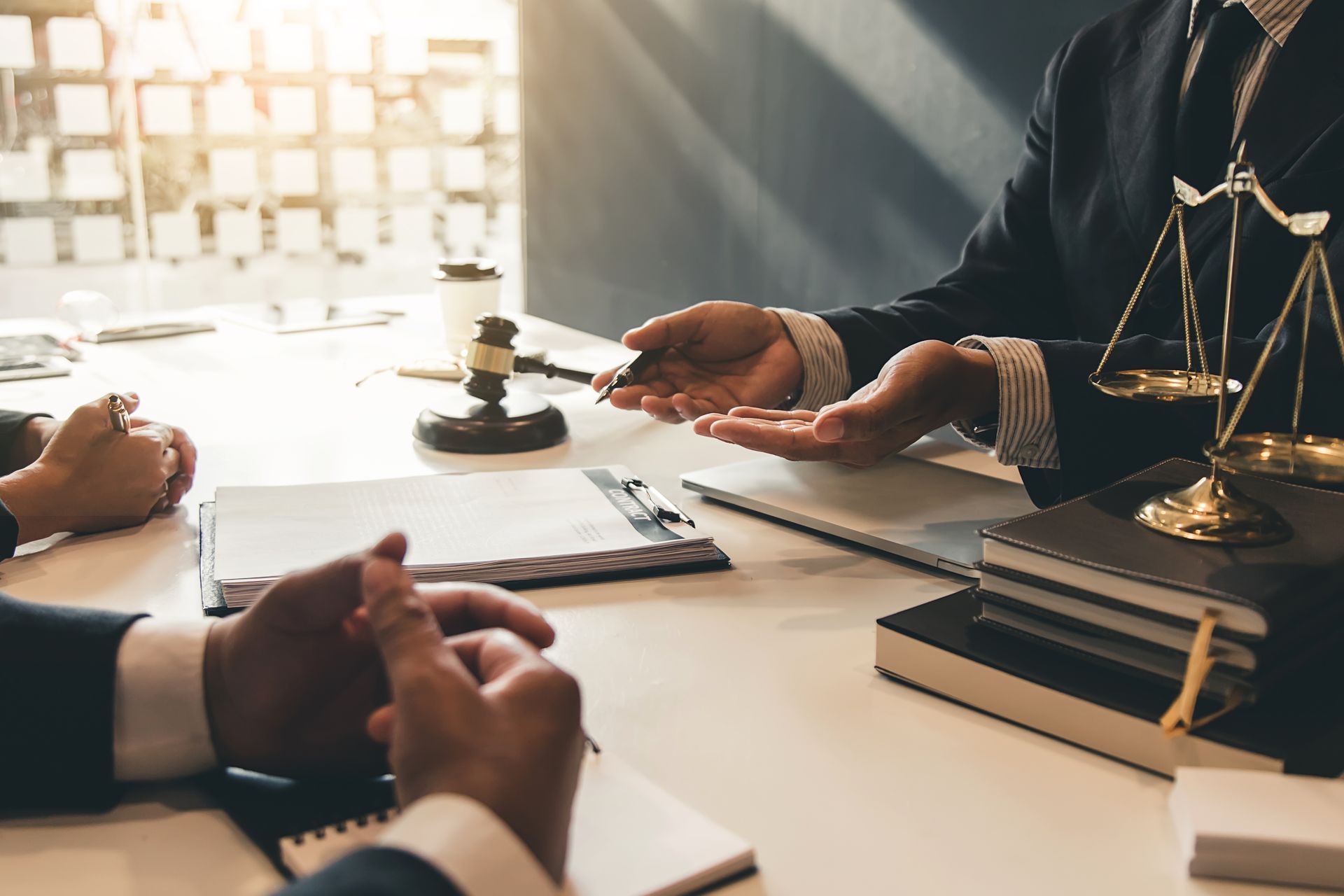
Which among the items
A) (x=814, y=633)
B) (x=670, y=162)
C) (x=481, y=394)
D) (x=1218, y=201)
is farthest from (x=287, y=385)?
(x=670, y=162)

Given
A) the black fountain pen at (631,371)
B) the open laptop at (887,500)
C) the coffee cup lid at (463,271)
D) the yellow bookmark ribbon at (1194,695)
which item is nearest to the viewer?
the yellow bookmark ribbon at (1194,695)

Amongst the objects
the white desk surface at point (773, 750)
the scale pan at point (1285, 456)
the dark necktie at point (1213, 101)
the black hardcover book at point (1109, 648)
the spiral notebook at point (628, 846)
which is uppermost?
the dark necktie at point (1213, 101)

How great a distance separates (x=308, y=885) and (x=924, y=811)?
36 centimetres

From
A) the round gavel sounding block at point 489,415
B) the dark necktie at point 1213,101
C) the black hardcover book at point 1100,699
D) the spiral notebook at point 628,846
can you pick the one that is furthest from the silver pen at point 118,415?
the dark necktie at point 1213,101

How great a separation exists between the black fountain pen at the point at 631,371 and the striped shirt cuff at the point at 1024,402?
43 centimetres

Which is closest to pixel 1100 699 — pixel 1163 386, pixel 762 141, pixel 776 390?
pixel 1163 386

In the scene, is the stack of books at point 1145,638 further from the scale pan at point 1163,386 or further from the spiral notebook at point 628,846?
the spiral notebook at point 628,846

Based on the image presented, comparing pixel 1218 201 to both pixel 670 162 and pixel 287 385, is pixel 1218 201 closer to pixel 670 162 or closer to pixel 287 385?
pixel 287 385

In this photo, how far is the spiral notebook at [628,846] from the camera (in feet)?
1.86

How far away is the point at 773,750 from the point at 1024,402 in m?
0.58

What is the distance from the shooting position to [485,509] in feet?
3.70

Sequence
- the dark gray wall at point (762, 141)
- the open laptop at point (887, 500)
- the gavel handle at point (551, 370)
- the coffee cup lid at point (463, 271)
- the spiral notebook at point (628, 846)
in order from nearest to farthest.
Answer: the spiral notebook at point (628, 846) < the open laptop at point (887, 500) < the gavel handle at point (551, 370) < the coffee cup lid at point (463, 271) < the dark gray wall at point (762, 141)

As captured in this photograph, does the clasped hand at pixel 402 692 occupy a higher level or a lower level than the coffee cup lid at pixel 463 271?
lower

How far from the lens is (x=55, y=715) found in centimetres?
66
